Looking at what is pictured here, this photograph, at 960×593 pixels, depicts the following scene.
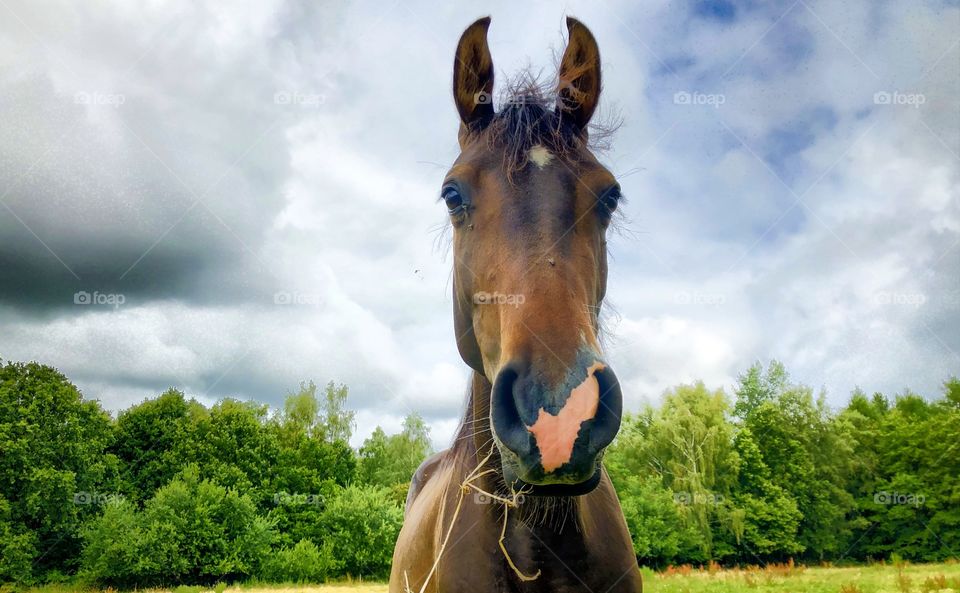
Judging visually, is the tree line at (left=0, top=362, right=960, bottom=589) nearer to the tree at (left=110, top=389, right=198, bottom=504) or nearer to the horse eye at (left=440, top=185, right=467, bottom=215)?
the tree at (left=110, top=389, right=198, bottom=504)

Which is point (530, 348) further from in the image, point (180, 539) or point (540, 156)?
point (180, 539)

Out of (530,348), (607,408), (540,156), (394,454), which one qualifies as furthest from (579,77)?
(394,454)

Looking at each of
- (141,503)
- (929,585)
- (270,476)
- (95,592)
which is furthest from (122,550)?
(929,585)

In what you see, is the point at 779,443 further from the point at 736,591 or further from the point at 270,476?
the point at 270,476

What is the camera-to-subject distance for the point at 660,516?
34250mm

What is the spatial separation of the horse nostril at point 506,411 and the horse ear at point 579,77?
1.61 meters

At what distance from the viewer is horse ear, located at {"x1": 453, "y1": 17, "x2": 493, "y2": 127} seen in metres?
3.21

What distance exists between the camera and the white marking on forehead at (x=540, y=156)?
108 inches

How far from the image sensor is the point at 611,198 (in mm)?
2965

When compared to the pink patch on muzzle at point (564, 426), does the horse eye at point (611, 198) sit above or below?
above

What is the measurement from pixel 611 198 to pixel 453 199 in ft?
2.77

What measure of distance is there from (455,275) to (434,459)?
3.86 meters

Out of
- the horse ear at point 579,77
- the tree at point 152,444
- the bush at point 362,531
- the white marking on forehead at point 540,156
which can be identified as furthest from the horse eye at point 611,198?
the tree at point 152,444

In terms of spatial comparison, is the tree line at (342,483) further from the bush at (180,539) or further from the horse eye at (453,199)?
the horse eye at (453,199)
